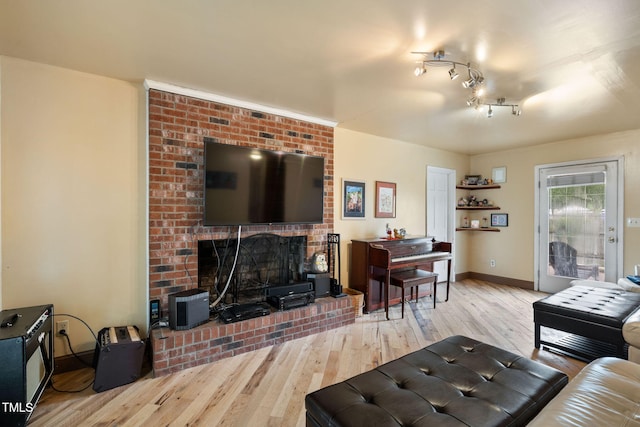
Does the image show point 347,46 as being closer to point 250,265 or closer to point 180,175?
point 180,175

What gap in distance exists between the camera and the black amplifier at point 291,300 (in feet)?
9.21

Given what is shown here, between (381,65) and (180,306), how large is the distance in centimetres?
241

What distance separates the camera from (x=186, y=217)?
259cm

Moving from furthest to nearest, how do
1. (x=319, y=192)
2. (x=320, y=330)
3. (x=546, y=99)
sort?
(x=319, y=192)
(x=320, y=330)
(x=546, y=99)

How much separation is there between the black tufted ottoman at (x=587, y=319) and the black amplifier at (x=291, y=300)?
2078 millimetres

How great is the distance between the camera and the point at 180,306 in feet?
7.63

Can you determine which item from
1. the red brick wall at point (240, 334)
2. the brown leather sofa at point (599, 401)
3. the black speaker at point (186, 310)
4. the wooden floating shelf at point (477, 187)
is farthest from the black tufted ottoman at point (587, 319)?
the black speaker at point (186, 310)

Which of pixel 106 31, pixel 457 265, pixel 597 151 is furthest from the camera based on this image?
pixel 457 265

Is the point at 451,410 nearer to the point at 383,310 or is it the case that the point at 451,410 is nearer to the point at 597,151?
the point at 383,310

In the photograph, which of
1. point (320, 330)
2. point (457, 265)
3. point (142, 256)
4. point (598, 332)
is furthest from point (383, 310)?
point (142, 256)

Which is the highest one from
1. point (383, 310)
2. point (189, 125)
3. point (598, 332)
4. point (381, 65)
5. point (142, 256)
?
point (381, 65)

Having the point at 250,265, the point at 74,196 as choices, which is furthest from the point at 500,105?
the point at 74,196

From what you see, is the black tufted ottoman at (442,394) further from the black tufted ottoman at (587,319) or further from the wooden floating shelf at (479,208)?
the wooden floating shelf at (479,208)

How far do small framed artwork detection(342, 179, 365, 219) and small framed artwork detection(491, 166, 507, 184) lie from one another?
2.76 meters
